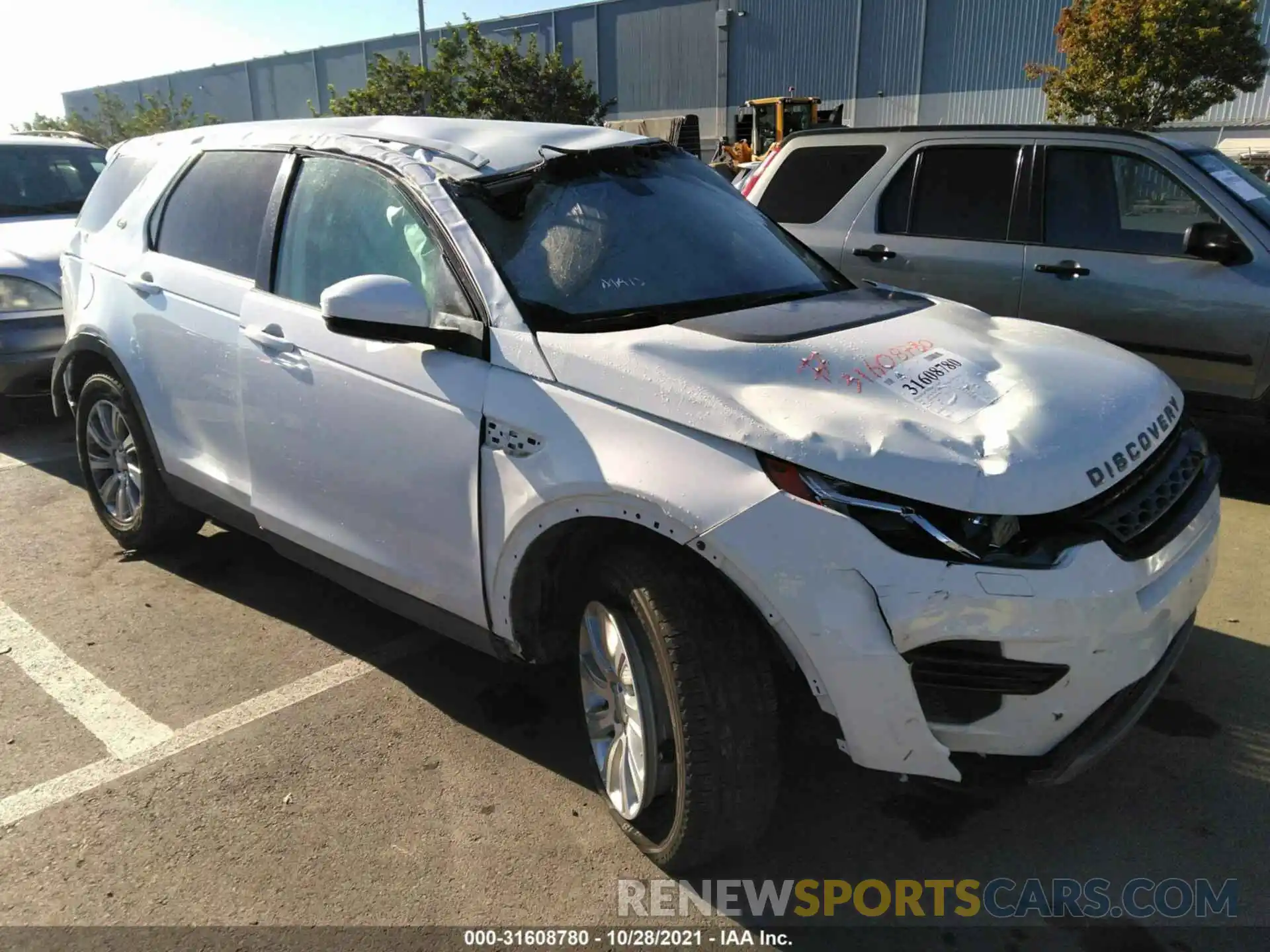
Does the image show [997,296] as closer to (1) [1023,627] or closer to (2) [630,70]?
(1) [1023,627]

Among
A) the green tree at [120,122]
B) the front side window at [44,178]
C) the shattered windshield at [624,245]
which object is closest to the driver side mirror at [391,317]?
the shattered windshield at [624,245]

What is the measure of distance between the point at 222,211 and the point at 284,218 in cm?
47

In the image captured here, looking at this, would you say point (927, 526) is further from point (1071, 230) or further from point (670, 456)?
point (1071, 230)

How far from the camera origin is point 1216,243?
486 cm

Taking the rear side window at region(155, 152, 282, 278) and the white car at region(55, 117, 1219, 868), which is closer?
the white car at region(55, 117, 1219, 868)

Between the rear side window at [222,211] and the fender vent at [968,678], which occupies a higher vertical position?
the rear side window at [222,211]

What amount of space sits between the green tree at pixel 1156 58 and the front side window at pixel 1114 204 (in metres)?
21.2

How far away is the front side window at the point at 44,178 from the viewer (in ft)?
23.6

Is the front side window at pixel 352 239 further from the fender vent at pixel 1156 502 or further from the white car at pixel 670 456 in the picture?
the fender vent at pixel 1156 502

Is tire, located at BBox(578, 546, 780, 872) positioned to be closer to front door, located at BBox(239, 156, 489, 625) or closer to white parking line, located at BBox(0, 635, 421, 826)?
front door, located at BBox(239, 156, 489, 625)

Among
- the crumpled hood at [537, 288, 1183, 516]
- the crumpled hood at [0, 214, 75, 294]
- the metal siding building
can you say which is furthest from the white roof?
the metal siding building

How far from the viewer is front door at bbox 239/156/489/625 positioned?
2.66 meters

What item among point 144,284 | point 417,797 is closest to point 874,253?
point 144,284

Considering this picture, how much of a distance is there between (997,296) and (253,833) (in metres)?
4.76
